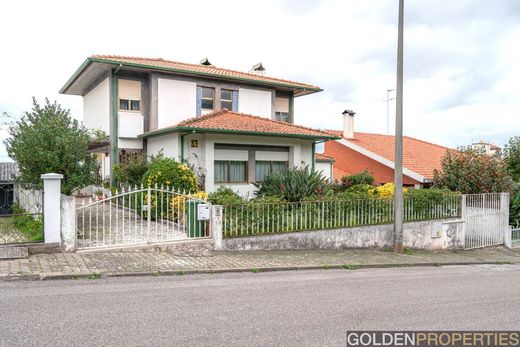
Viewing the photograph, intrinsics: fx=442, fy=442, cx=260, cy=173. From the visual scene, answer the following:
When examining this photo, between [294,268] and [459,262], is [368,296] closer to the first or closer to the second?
[294,268]

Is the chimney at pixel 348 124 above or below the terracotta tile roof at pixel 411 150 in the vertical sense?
above

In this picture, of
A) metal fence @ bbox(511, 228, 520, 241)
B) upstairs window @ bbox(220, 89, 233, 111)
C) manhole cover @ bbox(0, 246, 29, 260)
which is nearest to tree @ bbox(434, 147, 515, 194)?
metal fence @ bbox(511, 228, 520, 241)

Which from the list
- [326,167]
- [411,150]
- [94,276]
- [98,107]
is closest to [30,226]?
[94,276]

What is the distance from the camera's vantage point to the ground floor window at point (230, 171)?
1767 centimetres

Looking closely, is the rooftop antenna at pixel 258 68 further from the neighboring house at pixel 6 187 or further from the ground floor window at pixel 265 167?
the neighboring house at pixel 6 187

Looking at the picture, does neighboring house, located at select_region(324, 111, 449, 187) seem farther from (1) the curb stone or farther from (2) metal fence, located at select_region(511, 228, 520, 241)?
(1) the curb stone

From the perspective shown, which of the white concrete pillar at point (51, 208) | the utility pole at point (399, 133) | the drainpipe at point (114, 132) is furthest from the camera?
the drainpipe at point (114, 132)

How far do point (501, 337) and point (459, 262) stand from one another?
8.75 m

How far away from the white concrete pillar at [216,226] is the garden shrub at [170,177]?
11.0ft

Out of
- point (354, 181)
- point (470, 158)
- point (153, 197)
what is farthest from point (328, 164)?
point (153, 197)

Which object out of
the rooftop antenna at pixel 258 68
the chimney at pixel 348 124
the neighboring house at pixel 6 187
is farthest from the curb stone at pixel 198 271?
the chimney at pixel 348 124

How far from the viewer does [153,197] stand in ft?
40.4

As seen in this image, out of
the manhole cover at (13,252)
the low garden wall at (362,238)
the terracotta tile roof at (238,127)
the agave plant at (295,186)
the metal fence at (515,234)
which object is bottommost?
the metal fence at (515,234)

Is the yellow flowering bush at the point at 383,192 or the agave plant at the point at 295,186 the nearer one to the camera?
the agave plant at the point at 295,186
